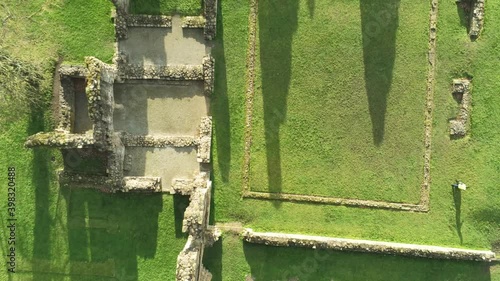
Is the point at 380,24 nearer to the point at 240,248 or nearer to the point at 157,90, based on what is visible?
the point at 157,90

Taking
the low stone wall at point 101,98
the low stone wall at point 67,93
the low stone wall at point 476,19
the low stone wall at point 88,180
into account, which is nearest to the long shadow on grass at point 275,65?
the low stone wall at point 101,98

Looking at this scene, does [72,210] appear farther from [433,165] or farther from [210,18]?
[433,165]

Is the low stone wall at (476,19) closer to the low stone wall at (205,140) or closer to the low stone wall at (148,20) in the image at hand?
the low stone wall at (205,140)

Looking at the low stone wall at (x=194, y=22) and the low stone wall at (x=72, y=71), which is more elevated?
the low stone wall at (x=194, y=22)

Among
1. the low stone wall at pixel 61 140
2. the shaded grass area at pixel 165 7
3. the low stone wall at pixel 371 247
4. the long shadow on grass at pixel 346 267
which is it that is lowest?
the long shadow on grass at pixel 346 267

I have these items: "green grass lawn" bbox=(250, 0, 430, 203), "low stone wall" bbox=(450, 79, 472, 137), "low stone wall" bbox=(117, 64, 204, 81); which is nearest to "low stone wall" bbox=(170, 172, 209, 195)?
"green grass lawn" bbox=(250, 0, 430, 203)

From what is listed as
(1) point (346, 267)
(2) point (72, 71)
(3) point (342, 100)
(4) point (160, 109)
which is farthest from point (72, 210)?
(3) point (342, 100)

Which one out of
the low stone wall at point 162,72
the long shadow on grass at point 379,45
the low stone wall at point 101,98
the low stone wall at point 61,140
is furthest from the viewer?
the long shadow on grass at point 379,45
